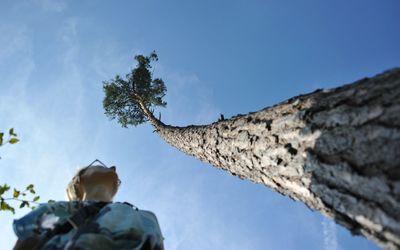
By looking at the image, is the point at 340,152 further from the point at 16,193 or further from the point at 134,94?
the point at 134,94

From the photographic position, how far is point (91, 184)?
108 inches

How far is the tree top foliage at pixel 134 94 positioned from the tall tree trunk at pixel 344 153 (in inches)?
480

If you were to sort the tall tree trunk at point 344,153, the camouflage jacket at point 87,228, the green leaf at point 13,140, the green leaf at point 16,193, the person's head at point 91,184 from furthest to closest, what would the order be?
the green leaf at point 16,193 → the green leaf at point 13,140 → the person's head at point 91,184 → the camouflage jacket at point 87,228 → the tall tree trunk at point 344,153

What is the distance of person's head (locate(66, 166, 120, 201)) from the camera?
272 centimetres

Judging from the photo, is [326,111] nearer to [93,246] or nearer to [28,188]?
[93,246]

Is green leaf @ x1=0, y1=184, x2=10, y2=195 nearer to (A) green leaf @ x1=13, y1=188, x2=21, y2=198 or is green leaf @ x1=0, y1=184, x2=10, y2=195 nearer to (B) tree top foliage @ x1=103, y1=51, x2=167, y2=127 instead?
(A) green leaf @ x1=13, y1=188, x2=21, y2=198

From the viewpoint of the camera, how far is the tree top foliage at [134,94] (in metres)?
14.7

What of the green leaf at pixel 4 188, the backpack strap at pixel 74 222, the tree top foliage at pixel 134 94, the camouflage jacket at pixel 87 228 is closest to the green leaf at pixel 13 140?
the green leaf at pixel 4 188

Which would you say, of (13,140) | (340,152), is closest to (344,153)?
(340,152)

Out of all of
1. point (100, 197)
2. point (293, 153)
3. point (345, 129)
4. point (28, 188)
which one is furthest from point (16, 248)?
point (345, 129)

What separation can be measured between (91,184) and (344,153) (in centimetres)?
189

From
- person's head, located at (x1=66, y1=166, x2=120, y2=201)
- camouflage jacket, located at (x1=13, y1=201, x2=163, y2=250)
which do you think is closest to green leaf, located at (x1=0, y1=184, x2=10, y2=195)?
person's head, located at (x1=66, y1=166, x2=120, y2=201)

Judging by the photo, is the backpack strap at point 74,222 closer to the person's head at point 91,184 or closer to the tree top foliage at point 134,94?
the person's head at point 91,184

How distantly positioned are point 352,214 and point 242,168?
1.88m
